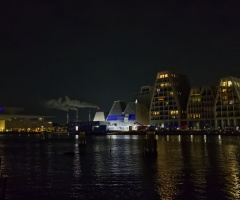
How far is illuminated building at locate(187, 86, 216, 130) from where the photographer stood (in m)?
166

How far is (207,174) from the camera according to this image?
29.4 metres

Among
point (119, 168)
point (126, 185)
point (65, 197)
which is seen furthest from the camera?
point (119, 168)

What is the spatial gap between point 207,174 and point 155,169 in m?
5.86

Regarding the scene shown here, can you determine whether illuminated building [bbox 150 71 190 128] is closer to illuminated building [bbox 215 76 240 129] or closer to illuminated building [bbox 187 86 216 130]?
illuminated building [bbox 187 86 216 130]

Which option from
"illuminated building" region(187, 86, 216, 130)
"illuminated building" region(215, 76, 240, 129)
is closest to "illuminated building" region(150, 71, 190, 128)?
"illuminated building" region(187, 86, 216, 130)

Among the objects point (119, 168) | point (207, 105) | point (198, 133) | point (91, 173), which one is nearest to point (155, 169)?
point (119, 168)

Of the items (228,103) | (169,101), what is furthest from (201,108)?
(169,101)

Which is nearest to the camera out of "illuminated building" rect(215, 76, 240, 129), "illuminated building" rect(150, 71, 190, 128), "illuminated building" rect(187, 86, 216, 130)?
"illuminated building" rect(215, 76, 240, 129)

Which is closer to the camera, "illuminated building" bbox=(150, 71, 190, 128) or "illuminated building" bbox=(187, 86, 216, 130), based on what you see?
"illuminated building" bbox=(187, 86, 216, 130)

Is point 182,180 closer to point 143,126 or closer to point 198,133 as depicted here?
point 198,133

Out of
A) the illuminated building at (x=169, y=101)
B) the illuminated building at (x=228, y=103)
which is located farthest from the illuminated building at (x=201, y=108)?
the illuminated building at (x=169, y=101)

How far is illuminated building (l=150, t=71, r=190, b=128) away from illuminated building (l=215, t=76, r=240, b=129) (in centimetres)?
2071

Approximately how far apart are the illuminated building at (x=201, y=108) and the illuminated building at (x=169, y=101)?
5.68 m

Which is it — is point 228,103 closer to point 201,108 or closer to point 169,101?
point 201,108
